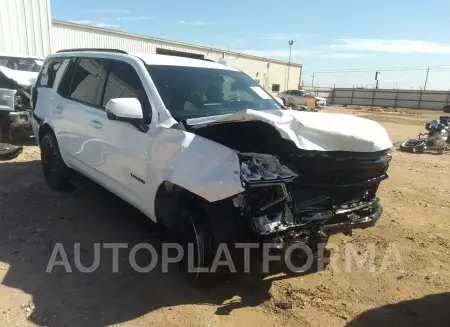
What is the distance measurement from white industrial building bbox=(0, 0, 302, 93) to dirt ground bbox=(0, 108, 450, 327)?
3.33 metres

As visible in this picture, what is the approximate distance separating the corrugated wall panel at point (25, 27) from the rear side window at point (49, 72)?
10.2 meters

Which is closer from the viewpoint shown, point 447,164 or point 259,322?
point 259,322

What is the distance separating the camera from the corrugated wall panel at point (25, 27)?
14.3 metres

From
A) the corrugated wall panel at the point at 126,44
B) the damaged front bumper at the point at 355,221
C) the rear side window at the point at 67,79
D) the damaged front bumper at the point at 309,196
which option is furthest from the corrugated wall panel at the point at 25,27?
the damaged front bumper at the point at 355,221

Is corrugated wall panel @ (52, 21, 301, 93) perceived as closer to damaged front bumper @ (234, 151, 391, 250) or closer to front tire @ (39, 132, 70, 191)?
front tire @ (39, 132, 70, 191)

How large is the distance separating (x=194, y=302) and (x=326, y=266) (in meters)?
1.39

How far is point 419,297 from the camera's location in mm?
3320

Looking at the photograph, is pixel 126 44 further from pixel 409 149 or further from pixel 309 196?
pixel 309 196

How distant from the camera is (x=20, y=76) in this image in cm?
965

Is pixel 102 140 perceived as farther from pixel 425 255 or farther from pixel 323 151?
pixel 425 255

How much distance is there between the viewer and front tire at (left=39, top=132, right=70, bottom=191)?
5.38 m

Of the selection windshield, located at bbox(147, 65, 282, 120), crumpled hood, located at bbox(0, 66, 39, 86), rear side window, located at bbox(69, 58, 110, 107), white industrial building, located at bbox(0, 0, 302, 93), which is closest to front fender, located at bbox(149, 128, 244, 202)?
windshield, located at bbox(147, 65, 282, 120)

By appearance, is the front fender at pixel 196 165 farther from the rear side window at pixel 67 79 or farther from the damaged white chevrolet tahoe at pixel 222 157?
the rear side window at pixel 67 79

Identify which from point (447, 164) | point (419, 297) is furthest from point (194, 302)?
point (447, 164)
